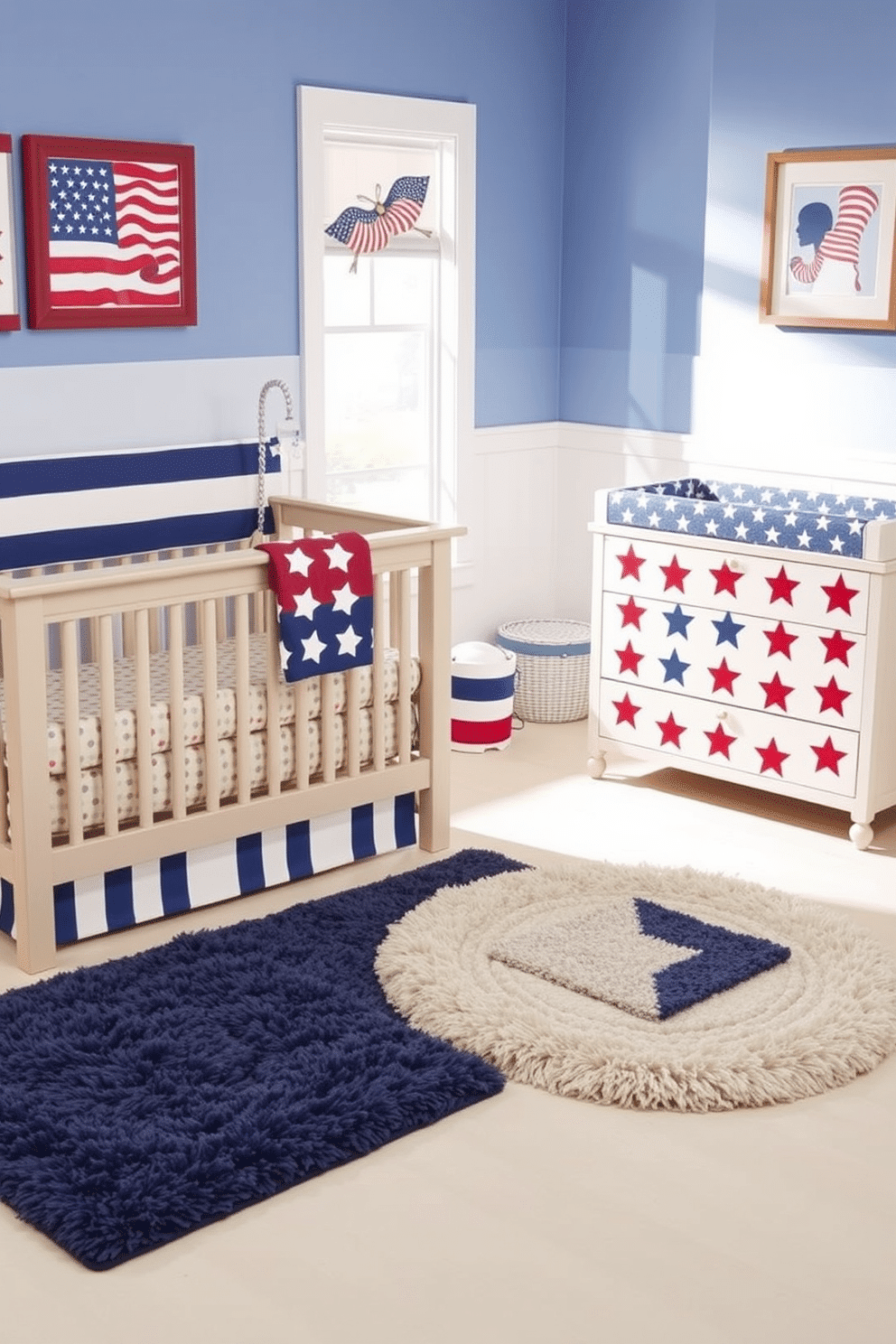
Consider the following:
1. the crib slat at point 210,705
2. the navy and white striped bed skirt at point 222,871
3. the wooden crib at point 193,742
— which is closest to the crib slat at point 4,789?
the wooden crib at point 193,742

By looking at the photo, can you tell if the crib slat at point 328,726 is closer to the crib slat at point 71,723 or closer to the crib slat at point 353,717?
the crib slat at point 353,717

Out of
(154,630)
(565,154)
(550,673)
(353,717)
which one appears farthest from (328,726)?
(565,154)

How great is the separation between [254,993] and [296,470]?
1728mm

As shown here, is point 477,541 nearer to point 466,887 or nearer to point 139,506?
point 139,506

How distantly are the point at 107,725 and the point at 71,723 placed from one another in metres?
0.08

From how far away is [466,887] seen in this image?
3244mm

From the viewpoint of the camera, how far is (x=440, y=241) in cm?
447

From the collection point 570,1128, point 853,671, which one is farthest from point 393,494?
point 570,1128

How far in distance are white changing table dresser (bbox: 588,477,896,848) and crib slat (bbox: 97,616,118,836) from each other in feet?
4.71

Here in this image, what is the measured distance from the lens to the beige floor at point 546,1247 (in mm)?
1917

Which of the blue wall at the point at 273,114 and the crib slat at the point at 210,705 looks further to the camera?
the blue wall at the point at 273,114

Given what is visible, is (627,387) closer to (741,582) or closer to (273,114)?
(741,582)

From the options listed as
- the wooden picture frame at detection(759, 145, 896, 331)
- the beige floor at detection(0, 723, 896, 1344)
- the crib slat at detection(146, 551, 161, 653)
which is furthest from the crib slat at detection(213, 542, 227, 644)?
the beige floor at detection(0, 723, 896, 1344)

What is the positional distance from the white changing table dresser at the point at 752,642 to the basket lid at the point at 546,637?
536 millimetres
